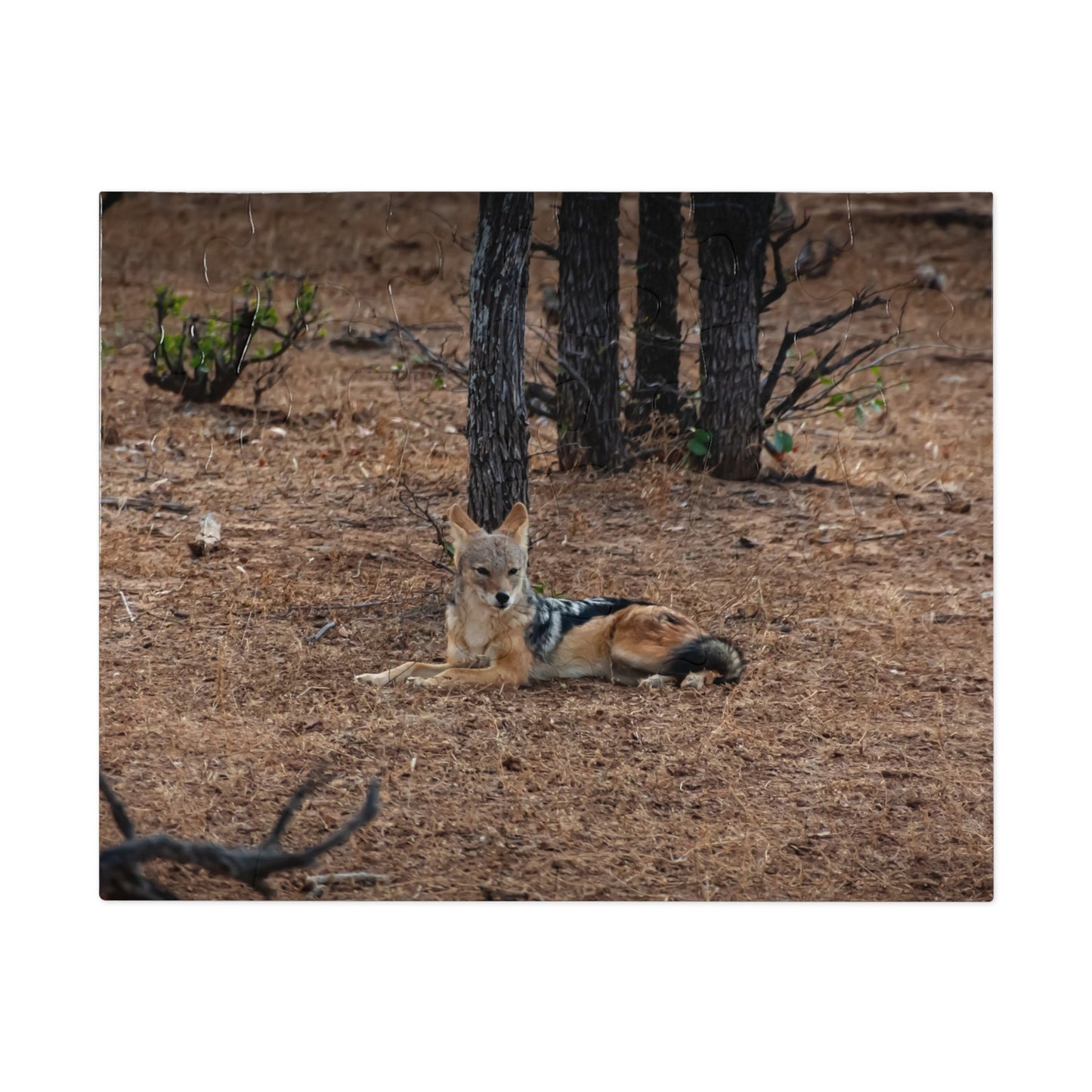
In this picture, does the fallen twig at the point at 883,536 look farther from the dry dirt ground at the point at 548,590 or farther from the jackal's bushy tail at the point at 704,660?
the jackal's bushy tail at the point at 704,660

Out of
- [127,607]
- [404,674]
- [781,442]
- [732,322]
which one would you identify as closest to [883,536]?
[781,442]

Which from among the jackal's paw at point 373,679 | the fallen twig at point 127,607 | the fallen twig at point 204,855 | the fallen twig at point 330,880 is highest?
the fallen twig at point 127,607

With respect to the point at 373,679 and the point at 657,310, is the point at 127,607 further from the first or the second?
the point at 657,310

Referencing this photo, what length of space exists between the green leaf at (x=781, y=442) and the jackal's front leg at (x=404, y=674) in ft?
7.77

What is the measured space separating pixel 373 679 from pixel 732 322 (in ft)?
8.44

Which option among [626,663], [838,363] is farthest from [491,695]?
[838,363]

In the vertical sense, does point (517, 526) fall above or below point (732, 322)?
below

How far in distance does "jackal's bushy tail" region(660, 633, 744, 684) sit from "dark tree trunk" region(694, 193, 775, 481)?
61.0 inches

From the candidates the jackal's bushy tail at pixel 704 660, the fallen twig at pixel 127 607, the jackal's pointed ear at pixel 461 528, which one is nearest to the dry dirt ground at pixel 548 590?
the fallen twig at pixel 127 607

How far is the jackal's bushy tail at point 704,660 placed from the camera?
6289mm

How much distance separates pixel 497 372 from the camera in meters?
6.58

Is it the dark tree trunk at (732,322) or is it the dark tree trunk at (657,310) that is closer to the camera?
the dark tree trunk at (732,322)

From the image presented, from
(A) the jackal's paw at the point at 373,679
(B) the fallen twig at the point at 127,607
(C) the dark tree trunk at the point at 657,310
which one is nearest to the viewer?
(B) the fallen twig at the point at 127,607

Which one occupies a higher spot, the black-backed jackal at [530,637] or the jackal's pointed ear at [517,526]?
the jackal's pointed ear at [517,526]
